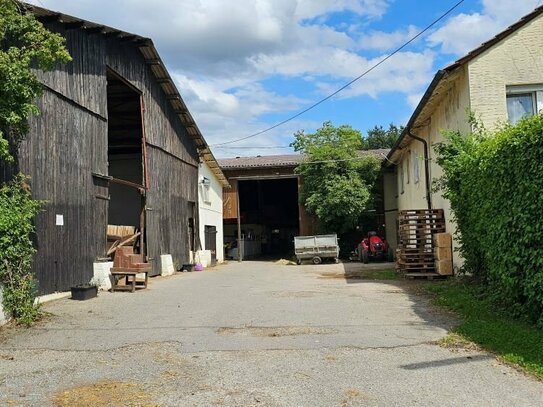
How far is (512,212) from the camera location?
7.82 m

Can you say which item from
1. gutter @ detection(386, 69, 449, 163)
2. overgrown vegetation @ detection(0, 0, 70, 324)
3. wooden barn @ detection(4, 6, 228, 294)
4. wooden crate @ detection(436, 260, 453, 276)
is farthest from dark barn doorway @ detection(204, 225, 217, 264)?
overgrown vegetation @ detection(0, 0, 70, 324)

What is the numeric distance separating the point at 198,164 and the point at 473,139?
1628cm

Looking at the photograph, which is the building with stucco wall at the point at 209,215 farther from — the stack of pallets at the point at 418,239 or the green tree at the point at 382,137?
the green tree at the point at 382,137

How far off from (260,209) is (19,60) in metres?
35.6

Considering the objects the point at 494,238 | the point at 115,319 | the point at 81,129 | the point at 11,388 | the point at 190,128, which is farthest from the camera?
the point at 190,128

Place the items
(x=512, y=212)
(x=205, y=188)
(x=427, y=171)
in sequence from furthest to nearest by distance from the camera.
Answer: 1. (x=205, y=188)
2. (x=427, y=171)
3. (x=512, y=212)

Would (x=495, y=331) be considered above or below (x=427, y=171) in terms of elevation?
below

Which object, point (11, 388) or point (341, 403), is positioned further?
point (11, 388)

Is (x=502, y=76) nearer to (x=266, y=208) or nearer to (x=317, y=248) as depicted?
(x=317, y=248)

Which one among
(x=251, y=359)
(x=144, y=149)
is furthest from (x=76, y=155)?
(x=251, y=359)

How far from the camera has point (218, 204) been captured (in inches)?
1220

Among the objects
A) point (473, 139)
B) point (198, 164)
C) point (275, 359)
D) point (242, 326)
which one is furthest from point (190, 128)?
point (275, 359)

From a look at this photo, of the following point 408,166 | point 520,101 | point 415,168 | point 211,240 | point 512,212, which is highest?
point 520,101

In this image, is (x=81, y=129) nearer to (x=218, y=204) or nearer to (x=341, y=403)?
(x=341, y=403)
